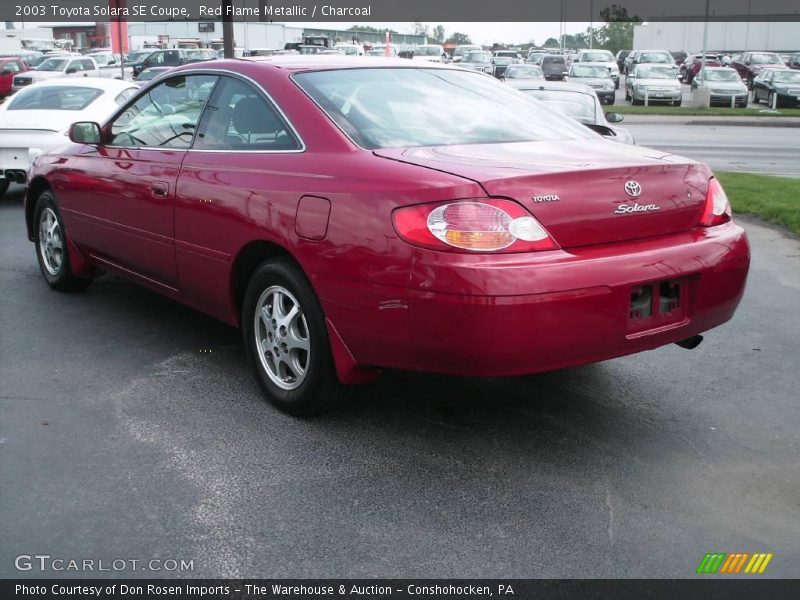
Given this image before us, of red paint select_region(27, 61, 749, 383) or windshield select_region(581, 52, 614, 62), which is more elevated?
windshield select_region(581, 52, 614, 62)

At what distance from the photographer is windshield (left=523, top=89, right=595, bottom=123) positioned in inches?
425

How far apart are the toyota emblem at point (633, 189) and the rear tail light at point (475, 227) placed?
487 mm

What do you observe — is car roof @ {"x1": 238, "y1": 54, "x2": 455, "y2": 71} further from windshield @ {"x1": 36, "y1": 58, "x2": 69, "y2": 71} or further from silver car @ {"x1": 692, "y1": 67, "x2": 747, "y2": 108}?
windshield @ {"x1": 36, "y1": 58, "x2": 69, "y2": 71}

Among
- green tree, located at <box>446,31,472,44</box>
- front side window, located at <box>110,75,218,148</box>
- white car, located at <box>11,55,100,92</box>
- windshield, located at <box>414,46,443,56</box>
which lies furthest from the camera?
green tree, located at <box>446,31,472,44</box>

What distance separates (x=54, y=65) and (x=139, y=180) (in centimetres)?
3344

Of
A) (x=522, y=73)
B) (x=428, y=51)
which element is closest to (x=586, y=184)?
(x=522, y=73)

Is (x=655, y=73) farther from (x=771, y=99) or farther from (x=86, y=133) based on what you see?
(x=86, y=133)

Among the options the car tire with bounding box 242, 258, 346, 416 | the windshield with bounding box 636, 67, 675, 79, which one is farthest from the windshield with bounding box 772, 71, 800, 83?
the car tire with bounding box 242, 258, 346, 416

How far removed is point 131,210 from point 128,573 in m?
2.77

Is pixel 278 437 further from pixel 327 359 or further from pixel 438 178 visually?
pixel 438 178

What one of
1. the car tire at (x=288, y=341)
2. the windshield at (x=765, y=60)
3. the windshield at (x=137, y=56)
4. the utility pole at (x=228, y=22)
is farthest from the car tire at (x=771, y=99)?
the car tire at (x=288, y=341)

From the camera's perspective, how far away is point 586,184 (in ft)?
12.2

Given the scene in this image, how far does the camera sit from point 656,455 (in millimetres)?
3947

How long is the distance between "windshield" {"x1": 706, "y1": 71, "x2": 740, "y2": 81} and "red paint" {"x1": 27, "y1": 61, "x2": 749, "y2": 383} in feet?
108
